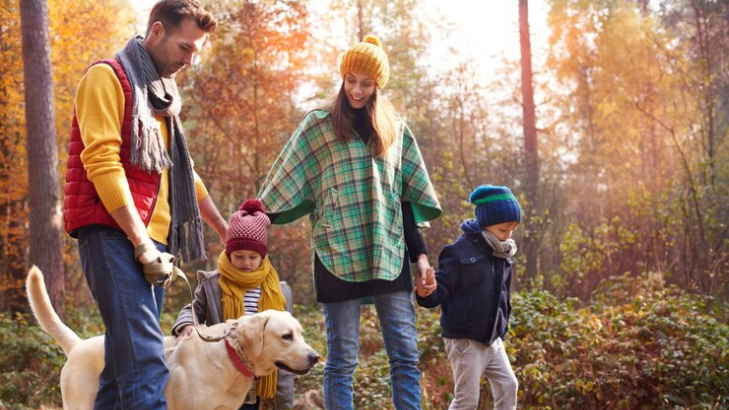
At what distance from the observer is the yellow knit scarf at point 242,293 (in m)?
3.80

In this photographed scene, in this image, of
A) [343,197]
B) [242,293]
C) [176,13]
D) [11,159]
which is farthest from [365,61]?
[11,159]

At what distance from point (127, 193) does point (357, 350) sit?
5.29 ft

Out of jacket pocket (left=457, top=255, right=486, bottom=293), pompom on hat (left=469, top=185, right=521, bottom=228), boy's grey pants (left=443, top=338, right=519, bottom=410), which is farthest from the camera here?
pompom on hat (left=469, top=185, right=521, bottom=228)

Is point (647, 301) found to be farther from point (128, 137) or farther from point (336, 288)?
point (128, 137)

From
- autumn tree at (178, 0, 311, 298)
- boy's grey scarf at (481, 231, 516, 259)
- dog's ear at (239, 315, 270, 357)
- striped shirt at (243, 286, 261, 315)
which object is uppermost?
autumn tree at (178, 0, 311, 298)

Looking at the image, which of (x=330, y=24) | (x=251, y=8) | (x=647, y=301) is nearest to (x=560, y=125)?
(x=330, y=24)

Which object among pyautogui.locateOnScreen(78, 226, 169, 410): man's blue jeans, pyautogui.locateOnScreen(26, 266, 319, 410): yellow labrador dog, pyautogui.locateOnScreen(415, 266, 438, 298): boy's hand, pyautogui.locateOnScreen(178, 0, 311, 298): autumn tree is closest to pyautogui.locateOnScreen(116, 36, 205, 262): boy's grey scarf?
pyautogui.locateOnScreen(78, 226, 169, 410): man's blue jeans

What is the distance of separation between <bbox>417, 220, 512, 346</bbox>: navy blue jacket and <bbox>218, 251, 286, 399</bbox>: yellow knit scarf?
87cm

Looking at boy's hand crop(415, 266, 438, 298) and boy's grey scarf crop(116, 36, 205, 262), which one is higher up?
boy's grey scarf crop(116, 36, 205, 262)

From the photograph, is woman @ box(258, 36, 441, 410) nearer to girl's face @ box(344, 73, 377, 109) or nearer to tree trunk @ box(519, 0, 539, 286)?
girl's face @ box(344, 73, 377, 109)

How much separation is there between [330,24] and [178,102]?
11925 mm

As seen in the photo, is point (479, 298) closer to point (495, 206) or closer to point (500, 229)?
point (500, 229)

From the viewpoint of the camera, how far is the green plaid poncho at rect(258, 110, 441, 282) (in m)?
3.75

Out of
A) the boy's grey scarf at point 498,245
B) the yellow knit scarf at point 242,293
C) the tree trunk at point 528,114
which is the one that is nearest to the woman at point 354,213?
the yellow knit scarf at point 242,293
